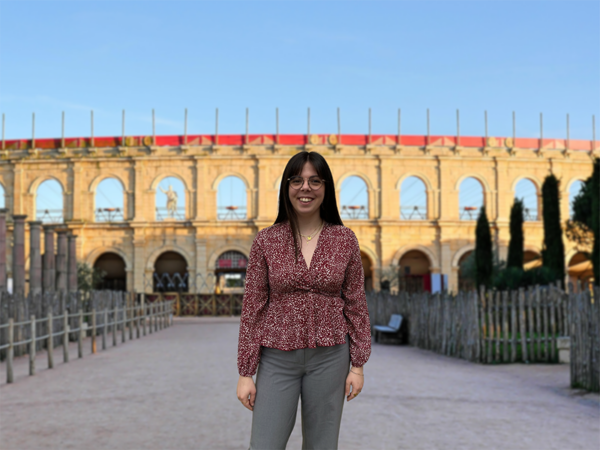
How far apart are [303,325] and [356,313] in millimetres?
281

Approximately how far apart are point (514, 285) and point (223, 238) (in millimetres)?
21661

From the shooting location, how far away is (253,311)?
306cm

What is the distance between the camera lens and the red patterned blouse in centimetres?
300

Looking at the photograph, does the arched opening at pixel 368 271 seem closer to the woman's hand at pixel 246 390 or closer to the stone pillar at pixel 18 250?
the stone pillar at pixel 18 250

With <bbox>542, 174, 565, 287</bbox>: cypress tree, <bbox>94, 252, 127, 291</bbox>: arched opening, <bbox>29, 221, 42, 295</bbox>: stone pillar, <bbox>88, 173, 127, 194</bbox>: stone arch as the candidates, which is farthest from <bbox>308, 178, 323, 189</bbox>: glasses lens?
<bbox>94, 252, 127, 291</bbox>: arched opening

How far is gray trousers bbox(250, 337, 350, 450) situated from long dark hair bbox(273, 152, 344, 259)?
20.0 inches

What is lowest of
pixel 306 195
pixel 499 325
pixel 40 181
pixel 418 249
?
pixel 499 325

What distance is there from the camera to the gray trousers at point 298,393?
2.96 metres

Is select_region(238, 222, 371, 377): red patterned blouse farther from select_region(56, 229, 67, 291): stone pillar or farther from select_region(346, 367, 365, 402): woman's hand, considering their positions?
select_region(56, 229, 67, 291): stone pillar

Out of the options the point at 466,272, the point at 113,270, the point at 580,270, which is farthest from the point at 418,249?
the point at 113,270

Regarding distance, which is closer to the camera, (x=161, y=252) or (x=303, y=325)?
(x=303, y=325)

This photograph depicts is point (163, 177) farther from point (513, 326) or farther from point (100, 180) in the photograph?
point (513, 326)

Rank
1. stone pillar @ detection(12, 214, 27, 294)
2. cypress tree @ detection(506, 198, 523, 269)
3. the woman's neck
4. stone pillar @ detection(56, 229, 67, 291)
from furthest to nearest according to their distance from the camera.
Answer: cypress tree @ detection(506, 198, 523, 269) < stone pillar @ detection(56, 229, 67, 291) < stone pillar @ detection(12, 214, 27, 294) < the woman's neck

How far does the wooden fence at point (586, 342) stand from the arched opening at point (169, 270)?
3300 cm
